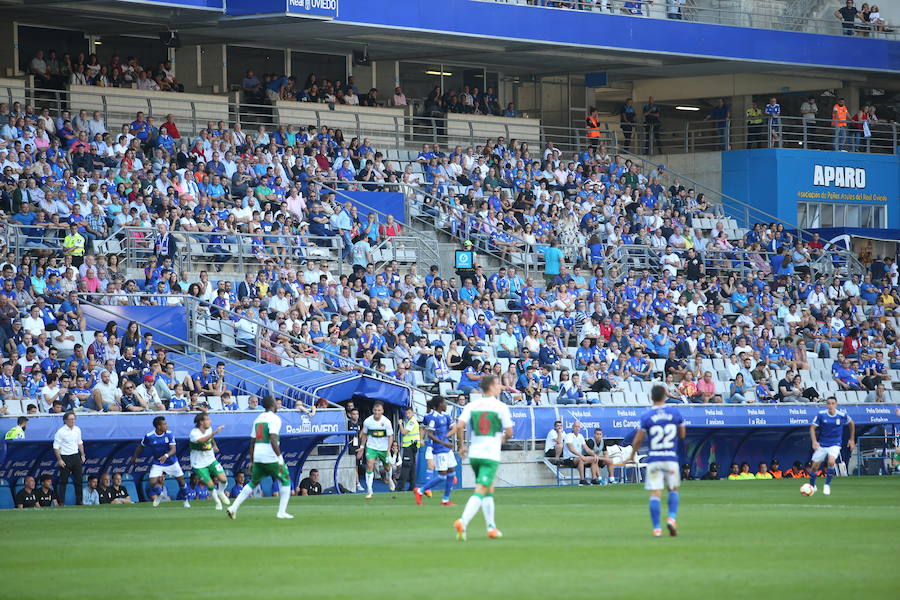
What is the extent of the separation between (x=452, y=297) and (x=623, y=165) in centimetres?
1191

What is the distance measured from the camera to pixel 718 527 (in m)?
17.2

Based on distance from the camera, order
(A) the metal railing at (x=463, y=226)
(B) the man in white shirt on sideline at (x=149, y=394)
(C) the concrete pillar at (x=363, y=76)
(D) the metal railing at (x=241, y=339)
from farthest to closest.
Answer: (C) the concrete pillar at (x=363, y=76) < (A) the metal railing at (x=463, y=226) < (D) the metal railing at (x=241, y=339) < (B) the man in white shirt on sideline at (x=149, y=394)

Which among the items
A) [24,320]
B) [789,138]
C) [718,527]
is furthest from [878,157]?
[718,527]

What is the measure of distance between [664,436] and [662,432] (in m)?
0.05

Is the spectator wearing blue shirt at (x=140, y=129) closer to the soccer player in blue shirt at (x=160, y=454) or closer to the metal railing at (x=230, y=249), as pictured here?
the metal railing at (x=230, y=249)

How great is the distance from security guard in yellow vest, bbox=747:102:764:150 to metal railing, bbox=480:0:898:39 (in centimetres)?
280

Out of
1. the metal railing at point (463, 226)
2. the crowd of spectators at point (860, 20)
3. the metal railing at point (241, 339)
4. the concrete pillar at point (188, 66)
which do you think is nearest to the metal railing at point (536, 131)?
the concrete pillar at point (188, 66)

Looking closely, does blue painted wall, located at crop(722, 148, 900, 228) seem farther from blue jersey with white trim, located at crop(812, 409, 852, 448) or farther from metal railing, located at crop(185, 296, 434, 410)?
blue jersey with white trim, located at crop(812, 409, 852, 448)

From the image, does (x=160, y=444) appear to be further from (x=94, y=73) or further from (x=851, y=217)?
(x=851, y=217)

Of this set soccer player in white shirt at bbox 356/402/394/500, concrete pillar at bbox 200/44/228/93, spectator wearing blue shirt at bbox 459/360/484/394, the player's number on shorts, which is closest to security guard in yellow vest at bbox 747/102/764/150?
concrete pillar at bbox 200/44/228/93

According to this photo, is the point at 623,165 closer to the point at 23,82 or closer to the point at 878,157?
the point at 878,157

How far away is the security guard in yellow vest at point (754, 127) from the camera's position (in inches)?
1949

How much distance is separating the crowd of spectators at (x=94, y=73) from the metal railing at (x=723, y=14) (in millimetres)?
10033

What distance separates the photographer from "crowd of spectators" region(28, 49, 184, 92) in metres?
37.2
